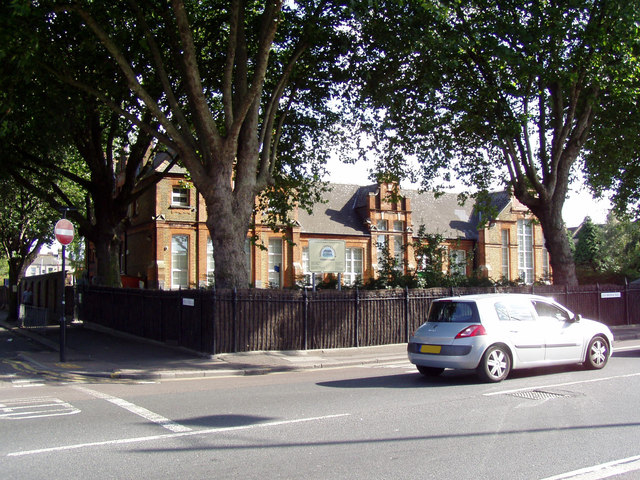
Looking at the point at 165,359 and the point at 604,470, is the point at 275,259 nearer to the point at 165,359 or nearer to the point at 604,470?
the point at 165,359

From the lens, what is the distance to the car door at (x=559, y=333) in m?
10.9

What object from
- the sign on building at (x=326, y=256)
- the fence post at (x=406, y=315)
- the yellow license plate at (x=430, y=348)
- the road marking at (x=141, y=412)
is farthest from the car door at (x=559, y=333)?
the sign on building at (x=326, y=256)

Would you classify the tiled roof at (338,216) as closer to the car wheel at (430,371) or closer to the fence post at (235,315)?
the fence post at (235,315)

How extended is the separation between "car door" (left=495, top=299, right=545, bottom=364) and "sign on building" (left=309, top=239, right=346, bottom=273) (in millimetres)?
7363

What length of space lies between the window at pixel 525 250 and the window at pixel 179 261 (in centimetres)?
2829

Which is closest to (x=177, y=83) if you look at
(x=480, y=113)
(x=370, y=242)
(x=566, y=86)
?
(x=480, y=113)

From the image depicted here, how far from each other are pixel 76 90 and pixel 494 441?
17012mm

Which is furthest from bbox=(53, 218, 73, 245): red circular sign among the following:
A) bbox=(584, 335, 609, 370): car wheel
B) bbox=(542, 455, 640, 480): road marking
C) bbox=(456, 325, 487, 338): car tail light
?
bbox=(542, 455, 640, 480): road marking

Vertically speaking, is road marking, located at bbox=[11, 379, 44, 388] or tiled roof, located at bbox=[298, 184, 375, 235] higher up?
tiled roof, located at bbox=[298, 184, 375, 235]

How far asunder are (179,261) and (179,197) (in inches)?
160

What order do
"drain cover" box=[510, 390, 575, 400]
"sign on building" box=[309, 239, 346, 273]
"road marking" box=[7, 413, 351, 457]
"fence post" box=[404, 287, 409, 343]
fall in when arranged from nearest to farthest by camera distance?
1. "road marking" box=[7, 413, 351, 457]
2. "drain cover" box=[510, 390, 575, 400]
3. "fence post" box=[404, 287, 409, 343]
4. "sign on building" box=[309, 239, 346, 273]

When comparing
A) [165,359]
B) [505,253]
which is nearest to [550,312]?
[165,359]

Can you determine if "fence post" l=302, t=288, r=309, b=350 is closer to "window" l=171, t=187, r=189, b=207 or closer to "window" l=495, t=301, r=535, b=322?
"window" l=495, t=301, r=535, b=322

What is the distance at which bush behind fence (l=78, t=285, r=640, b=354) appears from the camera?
14.6 m
